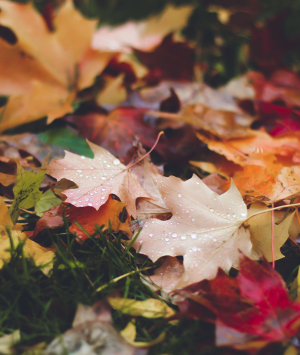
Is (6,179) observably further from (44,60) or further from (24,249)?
(44,60)

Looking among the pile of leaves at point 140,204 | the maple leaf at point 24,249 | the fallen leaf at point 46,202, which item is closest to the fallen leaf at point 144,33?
the pile of leaves at point 140,204

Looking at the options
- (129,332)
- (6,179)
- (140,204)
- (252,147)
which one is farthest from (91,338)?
(252,147)

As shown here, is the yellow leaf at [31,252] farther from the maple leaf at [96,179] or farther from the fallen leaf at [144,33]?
the fallen leaf at [144,33]

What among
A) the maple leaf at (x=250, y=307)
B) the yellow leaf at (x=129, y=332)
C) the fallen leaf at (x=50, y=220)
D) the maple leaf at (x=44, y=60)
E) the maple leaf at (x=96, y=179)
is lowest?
the yellow leaf at (x=129, y=332)

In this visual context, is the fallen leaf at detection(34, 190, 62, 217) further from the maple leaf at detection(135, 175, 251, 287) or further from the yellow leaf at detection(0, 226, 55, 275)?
the maple leaf at detection(135, 175, 251, 287)

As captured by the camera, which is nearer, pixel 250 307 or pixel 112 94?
pixel 250 307

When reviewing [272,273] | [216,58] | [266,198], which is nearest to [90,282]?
[272,273]

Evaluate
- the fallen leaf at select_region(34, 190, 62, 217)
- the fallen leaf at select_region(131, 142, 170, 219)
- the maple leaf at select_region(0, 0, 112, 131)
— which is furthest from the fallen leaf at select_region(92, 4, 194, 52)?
the fallen leaf at select_region(34, 190, 62, 217)
